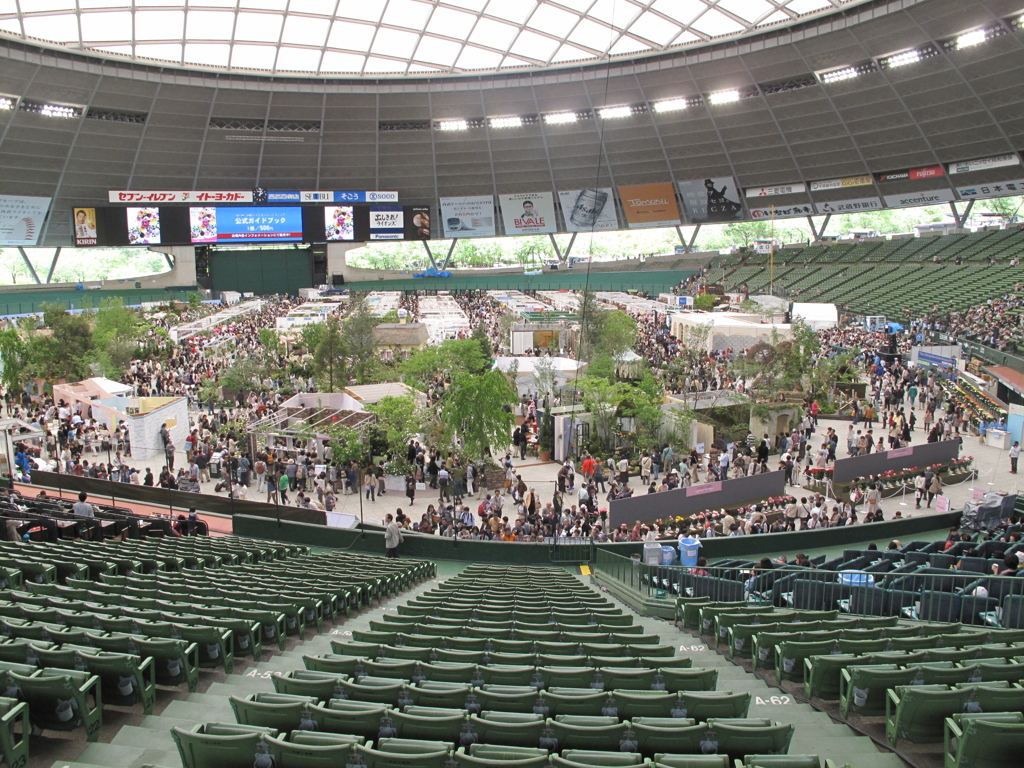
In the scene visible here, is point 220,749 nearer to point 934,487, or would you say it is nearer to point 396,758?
point 396,758

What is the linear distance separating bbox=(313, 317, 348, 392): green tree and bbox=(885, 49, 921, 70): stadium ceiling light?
137 ft

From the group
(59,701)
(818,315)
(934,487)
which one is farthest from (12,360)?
(818,315)

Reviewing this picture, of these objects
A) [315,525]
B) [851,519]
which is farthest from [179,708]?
[851,519]

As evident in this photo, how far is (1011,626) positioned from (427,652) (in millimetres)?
7028

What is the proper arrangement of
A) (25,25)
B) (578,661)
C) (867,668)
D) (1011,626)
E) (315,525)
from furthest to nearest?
(25,25) → (315,525) → (1011,626) → (578,661) → (867,668)

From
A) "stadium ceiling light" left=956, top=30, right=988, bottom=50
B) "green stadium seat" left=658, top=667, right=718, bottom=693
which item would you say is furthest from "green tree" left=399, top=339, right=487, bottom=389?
"stadium ceiling light" left=956, top=30, right=988, bottom=50

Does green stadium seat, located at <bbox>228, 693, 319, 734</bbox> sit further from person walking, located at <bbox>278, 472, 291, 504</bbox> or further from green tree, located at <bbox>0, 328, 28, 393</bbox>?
green tree, located at <bbox>0, 328, 28, 393</bbox>

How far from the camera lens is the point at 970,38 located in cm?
4538

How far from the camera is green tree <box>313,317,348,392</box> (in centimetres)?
3117

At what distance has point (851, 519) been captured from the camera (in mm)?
17234

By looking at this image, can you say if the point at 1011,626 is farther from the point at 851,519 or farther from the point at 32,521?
the point at 32,521

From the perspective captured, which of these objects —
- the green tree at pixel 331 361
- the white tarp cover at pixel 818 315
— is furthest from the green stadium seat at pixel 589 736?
the white tarp cover at pixel 818 315

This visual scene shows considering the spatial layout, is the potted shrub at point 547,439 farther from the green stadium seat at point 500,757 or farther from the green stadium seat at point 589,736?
the green stadium seat at point 500,757

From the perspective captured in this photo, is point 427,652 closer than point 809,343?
Yes
